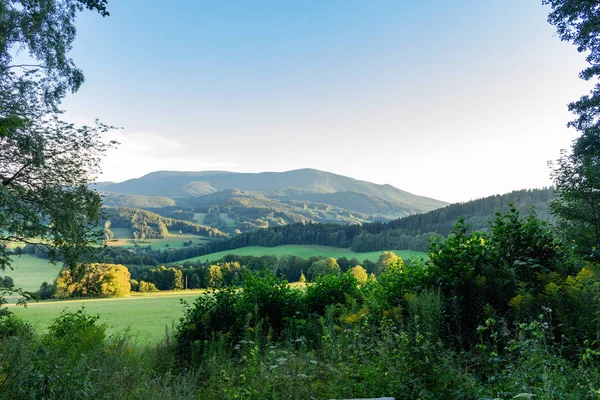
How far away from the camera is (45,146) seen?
10.5 metres

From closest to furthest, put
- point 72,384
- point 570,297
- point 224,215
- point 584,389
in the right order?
1. point 584,389
2. point 72,384
3. point 570,297
4. point 224,215

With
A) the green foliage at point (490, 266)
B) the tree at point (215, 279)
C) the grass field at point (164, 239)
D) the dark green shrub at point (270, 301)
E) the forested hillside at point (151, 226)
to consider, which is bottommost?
the grass field at point (164, 239)

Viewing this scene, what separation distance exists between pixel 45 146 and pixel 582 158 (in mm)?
17682

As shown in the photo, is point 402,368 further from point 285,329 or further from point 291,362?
point 285,329

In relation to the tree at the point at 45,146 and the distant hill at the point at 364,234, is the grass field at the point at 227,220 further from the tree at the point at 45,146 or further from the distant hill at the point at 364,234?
the tree at the point at 45,146

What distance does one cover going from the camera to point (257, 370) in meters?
4.81

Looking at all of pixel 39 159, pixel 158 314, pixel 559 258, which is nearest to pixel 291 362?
pixel 559 258

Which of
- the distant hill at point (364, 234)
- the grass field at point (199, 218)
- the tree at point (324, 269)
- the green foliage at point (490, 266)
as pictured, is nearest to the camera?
the green foliage at point (490, 266)

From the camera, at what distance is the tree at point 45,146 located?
32.5ft

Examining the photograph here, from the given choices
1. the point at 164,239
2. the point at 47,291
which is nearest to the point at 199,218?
the point at 164,239

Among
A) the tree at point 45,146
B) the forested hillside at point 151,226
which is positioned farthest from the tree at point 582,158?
the forested hillside at point 151,226

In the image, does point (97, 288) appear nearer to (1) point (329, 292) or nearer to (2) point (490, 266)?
(1) point (329, 292)

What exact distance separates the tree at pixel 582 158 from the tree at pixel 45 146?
537 inches

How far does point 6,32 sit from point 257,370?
37.5 ft
